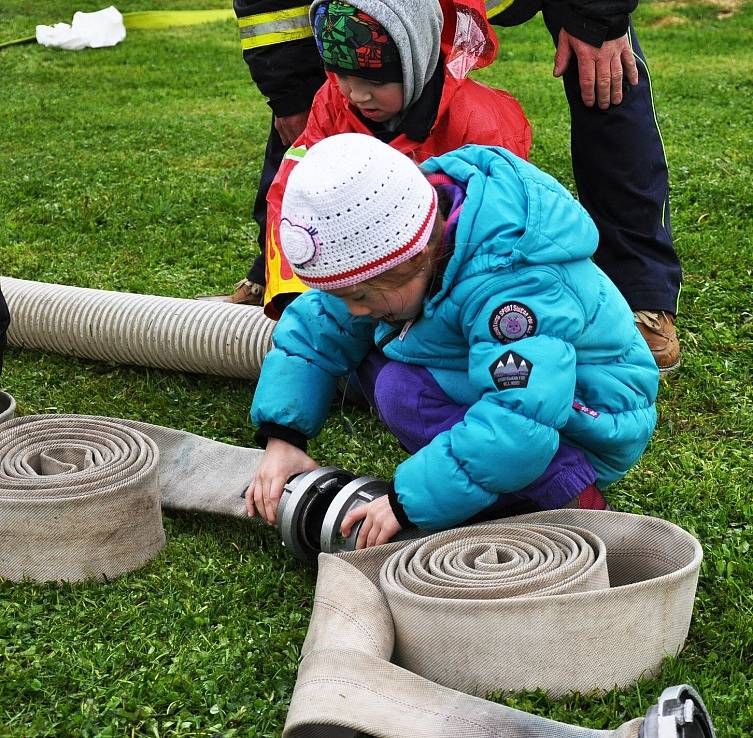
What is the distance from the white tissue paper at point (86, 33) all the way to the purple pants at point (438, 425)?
10.6 m

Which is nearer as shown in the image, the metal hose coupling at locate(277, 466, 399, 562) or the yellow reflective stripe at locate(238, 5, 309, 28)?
the metal hose coupling at locate(277, 466, 399, 562)

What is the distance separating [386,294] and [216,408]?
1.57 m

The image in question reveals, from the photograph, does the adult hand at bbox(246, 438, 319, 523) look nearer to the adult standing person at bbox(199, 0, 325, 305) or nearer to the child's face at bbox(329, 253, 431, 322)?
the child's face at bbox(329, 253, 431, 322)

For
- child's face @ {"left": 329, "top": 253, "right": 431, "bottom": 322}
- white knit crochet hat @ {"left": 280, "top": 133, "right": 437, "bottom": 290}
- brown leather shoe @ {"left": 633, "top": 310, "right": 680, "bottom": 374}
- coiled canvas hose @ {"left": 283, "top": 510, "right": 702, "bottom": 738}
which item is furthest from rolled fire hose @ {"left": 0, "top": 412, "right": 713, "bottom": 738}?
brown leather shoe @ {"left": 633, "top": 310, "right": 680, "bottom": 374}

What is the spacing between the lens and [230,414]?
4008 millimetres

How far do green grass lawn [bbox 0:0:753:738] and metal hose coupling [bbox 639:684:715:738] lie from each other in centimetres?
24

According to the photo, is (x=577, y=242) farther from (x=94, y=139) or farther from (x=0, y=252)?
(x=94, y=139)

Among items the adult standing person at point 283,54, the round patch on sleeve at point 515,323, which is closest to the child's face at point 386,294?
the round patch on sleeve at point 515,323

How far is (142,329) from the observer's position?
4.24 meters

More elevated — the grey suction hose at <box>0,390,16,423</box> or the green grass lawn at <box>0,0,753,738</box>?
the grey suction hose at <box>0,390,16,423</box>

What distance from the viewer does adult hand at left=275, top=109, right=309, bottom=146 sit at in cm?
434

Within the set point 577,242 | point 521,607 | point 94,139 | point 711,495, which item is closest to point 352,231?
point 577,242

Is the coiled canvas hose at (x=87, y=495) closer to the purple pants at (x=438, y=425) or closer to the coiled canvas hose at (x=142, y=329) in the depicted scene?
the purple pants at (x=438, y=425)

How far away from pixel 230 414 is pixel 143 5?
44.5 ft
